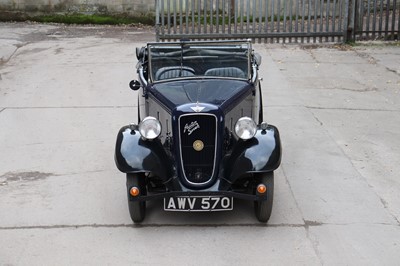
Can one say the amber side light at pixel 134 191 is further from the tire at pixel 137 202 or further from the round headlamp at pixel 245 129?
the round headlamp at pixel 245 129

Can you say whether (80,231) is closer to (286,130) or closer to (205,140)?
(205,140)

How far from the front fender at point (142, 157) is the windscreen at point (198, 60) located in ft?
3.30

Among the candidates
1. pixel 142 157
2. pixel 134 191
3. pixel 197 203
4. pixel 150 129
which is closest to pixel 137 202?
pixel 134 191

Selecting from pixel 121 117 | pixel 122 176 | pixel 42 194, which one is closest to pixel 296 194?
pixel 122 176

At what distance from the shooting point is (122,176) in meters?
7.35

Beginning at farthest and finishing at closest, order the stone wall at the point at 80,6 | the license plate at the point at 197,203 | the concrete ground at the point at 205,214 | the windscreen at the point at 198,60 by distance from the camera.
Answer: the stone wall at the point at 80,6 < the windscreen at the point at 198,60 < the license plate at the point at 197,203 < the concrete ground at the point at 205,214

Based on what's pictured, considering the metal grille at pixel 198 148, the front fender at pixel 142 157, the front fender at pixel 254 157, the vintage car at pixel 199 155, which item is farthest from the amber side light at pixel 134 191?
the front fender at pixel 254 157

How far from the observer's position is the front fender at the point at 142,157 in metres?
5.92

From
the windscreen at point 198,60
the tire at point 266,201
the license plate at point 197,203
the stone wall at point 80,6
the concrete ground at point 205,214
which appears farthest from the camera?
the stone wall at point 80,6

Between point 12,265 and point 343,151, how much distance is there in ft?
14.7

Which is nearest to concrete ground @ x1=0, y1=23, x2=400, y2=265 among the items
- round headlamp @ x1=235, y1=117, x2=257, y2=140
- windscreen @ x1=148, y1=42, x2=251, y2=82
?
round headlamp @ x1=235, y1=117, x2=257, y2=140

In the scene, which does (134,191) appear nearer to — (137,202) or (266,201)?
(137,202)

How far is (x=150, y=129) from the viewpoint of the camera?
6027 millimetres

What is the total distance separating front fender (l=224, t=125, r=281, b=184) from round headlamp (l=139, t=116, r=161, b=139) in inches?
29.2
